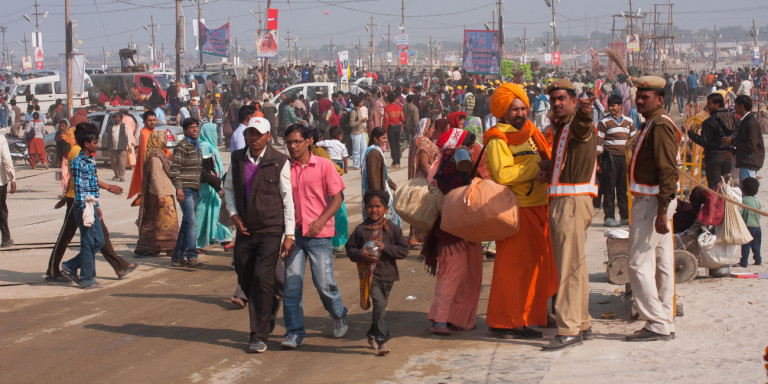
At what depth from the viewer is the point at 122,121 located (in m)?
19.8

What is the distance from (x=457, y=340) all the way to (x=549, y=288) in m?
0.81

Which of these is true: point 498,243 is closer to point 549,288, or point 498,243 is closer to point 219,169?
point 549,288

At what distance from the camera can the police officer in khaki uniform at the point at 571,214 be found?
237 inches

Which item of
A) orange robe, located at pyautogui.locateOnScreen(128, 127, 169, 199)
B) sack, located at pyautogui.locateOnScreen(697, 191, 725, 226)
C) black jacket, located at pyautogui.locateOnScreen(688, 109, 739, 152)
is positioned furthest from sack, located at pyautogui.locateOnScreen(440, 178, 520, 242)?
orange robe, located at pyautogui.locateOnScreen(128, 127, 169, 199)

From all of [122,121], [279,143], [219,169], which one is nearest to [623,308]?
[219,169]

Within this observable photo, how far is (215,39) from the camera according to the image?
4334 cm

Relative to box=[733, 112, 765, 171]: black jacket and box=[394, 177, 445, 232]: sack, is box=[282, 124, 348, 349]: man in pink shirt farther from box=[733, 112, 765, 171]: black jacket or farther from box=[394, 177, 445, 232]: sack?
box=[733, 112, 765, 171]: black jacket

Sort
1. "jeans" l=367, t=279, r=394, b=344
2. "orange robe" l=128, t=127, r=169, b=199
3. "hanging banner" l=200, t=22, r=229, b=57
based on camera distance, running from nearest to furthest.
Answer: "jeans" l=367, t=279, r=394, b=344
"orange robe" l=128, t=127, r=169, b=199
"hanging banner" l=200, t=22, r=229, b=57

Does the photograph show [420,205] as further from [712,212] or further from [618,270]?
[712,212]

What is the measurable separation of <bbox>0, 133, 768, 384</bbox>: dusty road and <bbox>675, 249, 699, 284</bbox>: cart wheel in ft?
0.54

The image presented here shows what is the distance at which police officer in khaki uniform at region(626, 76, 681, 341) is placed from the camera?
234 inches

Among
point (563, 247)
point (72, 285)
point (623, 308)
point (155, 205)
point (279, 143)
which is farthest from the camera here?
point (279, 143)

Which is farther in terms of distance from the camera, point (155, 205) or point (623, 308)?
point (155, 205)

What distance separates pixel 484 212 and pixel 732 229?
10.4 ft
